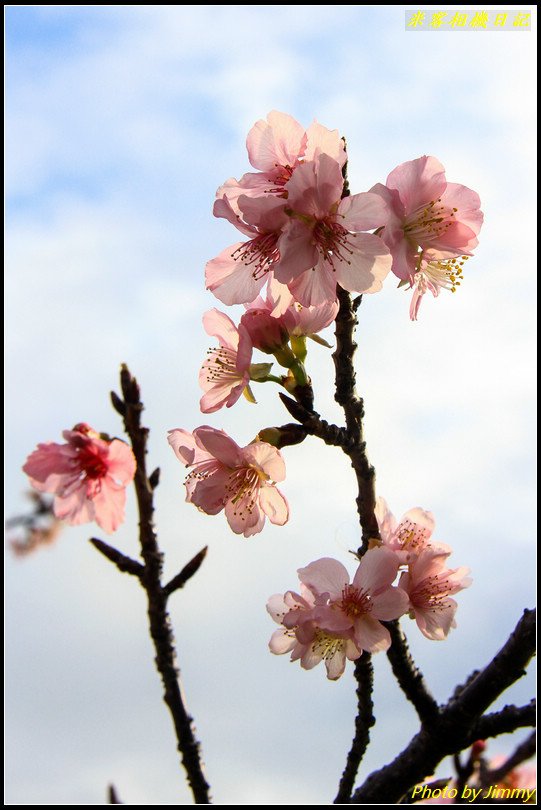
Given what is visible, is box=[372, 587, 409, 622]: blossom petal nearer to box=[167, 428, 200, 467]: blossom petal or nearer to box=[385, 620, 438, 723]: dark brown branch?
box=[385, 620, 438, 723]: dark brown branch

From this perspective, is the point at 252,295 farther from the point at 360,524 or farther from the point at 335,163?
the point at 360,524

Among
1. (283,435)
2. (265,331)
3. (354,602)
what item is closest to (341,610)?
(354,602)

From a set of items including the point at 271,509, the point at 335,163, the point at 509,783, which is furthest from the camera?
the point at 509,783

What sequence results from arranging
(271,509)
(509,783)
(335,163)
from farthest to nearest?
(509,783) < (271,509) < (335,163)

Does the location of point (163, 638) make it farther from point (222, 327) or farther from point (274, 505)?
point (222, 327)

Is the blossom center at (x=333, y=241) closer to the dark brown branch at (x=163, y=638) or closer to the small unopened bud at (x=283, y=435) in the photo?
the small unopened bud at (x=283, y=435)

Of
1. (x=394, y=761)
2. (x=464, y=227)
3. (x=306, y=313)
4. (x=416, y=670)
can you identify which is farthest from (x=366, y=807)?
(x=464, y=227)

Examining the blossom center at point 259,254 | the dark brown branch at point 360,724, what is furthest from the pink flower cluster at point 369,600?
the blossom center at point 259,254
